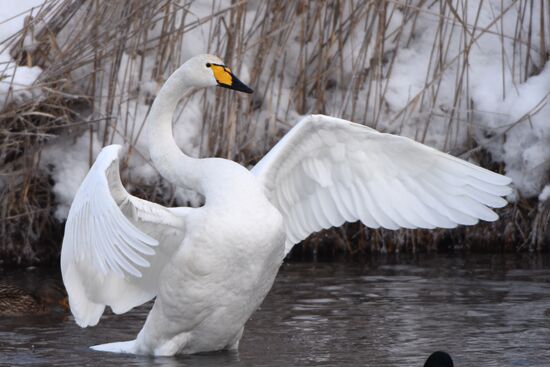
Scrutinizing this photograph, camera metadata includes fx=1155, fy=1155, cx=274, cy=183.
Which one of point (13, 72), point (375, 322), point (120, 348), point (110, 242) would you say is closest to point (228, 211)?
point (110, 242)

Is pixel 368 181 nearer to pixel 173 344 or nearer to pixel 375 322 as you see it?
pixel 375 322

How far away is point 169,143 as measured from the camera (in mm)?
6449

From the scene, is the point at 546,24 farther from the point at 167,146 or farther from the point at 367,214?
the point at 167,146

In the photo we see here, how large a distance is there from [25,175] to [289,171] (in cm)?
315

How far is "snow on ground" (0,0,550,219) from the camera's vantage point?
9.42m

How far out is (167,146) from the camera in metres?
6.43

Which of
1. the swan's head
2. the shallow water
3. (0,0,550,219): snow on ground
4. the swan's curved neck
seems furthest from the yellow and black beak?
(0,0,550,219): snow on ground

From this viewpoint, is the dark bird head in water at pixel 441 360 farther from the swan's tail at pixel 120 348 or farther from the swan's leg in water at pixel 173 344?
the swan's tail at pixel 120 348

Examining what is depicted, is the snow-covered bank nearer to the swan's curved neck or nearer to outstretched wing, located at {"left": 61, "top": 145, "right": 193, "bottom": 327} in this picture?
the swan's curved neck

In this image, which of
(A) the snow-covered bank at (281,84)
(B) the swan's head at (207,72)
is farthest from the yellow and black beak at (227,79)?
(A) the snow-covered bank at (281,84)

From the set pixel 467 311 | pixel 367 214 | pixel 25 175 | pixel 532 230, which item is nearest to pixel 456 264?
pixel 532 230

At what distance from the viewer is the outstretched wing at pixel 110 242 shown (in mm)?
5352

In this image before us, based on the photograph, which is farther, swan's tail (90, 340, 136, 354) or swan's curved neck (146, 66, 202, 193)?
swan's tail (90, 340, 136, 354)

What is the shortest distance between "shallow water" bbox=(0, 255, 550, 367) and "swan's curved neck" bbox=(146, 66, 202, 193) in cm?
101
